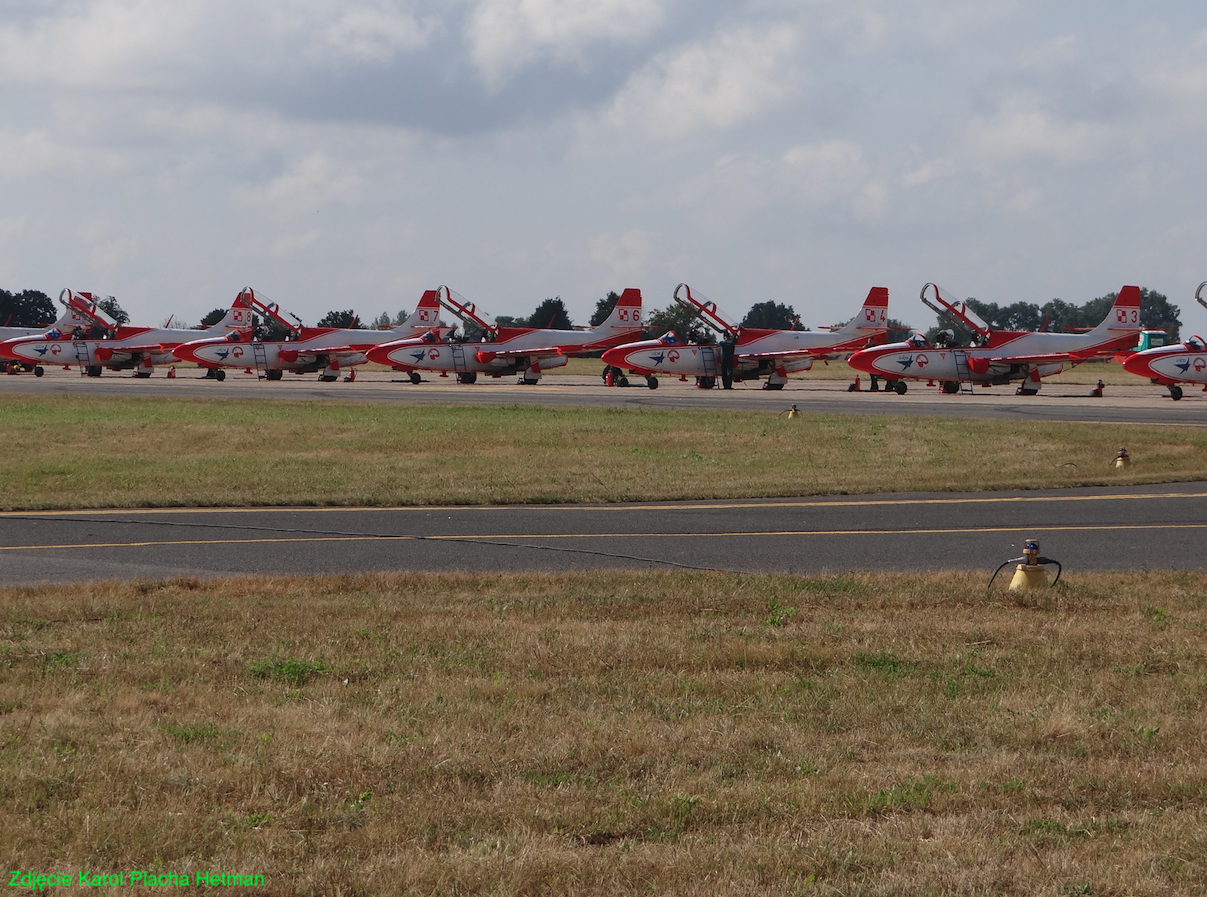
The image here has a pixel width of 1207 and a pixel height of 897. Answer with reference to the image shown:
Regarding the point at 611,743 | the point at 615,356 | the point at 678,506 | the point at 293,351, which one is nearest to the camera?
the point at 611,743

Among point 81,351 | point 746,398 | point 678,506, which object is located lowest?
point 678,506

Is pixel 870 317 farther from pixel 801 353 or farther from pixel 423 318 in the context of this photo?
pixel 423 318

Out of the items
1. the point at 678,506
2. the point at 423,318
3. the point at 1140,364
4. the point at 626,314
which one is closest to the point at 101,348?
the point at 423,318

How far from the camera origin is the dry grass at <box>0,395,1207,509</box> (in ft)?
64.5

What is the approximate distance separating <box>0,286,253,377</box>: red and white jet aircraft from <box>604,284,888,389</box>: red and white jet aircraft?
2370 cm

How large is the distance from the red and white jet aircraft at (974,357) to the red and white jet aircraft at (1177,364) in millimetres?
5243

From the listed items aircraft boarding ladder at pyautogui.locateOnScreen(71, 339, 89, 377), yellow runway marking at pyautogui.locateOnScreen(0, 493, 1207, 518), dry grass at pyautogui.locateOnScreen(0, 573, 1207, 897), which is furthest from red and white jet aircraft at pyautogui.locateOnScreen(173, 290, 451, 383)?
dry grass at pyautogui.locateOnScreen(0, 573, 1207, 897)

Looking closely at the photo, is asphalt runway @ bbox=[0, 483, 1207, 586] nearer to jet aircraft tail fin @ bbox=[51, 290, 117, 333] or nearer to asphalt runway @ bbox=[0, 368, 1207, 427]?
asphalt runway @ bbox=[0, 368, 1207, 427]

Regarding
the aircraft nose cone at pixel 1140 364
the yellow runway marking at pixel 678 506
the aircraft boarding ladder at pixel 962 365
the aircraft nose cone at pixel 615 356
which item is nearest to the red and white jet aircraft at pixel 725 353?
the aircraft nose cone at pixel 615 356

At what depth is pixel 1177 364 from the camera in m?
45.6

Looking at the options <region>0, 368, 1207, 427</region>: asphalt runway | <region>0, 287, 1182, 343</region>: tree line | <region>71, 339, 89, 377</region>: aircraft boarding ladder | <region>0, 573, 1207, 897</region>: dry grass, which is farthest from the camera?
<region>0, 287, 1182, 343</region>: tree line

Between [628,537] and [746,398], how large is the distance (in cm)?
2954

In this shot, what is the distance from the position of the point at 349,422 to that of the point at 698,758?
85.3 feet

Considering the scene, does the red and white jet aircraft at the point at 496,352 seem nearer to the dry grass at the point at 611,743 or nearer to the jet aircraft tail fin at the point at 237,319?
the jet aircraft tail fin at the point at 237,319
